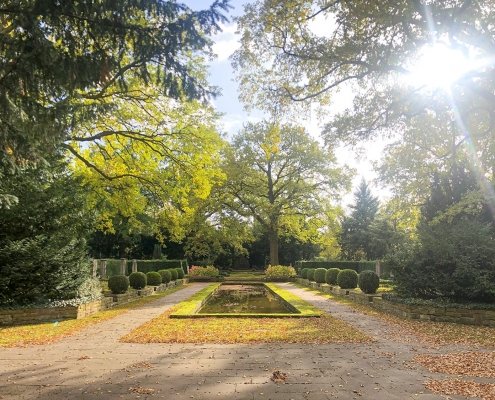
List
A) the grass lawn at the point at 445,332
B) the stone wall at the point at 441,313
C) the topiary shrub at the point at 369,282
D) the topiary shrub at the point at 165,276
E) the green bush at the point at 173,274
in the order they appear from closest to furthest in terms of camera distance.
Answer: the grass lawn at the point at 445,332
the stone wall at the point at 441,313
the topiary shrub at the point at 369,282
the topiary shrub at the point at 165,276
the green bush at the point at 173,274

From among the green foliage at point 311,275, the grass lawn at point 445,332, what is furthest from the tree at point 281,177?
the grass lawn at point 445,332

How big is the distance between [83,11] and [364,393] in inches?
207

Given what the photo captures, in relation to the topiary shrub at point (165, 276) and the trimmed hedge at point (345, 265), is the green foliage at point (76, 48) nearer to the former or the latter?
the topiary shrub at point (165, 276)

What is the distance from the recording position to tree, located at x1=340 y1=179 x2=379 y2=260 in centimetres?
4256

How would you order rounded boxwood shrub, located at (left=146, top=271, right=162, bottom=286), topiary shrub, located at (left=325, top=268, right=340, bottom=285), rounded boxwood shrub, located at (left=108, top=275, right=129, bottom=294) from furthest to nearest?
rounded boxwood shrub, located at (left=146, top=271, right=162, bottom=286) < topiary shrub, located at (left=325, top=268, right=340, bottom=285) < rounded boxwood shrub, located at (left=108, top=275, right=129, bottom=294)

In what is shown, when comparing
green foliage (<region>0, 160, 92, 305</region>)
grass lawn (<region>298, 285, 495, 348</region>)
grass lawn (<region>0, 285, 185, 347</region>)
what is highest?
green foliage (<region>0, 160, 92, 305</region>)

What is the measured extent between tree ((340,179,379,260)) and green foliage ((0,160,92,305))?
33.1 metres

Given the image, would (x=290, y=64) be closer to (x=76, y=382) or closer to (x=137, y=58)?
(x=137, y=58)

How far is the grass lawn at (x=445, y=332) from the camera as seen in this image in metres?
8.28

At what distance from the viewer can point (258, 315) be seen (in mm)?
11672

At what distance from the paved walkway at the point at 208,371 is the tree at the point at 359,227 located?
117 feet

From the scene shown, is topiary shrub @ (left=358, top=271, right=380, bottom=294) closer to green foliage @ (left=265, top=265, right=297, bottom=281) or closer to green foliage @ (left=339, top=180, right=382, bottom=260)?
green foliage @ (left=265, top=265, right=297, bottom=281)

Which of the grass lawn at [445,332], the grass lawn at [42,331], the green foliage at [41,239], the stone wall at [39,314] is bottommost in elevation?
the grass lawn at [445,332]

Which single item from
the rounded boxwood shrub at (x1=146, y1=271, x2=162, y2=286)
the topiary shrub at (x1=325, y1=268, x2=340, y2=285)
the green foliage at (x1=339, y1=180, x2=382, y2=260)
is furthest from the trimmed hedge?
the rounded boxwood shrub at (x1=146, y1=271, x2=162, y2=286)
